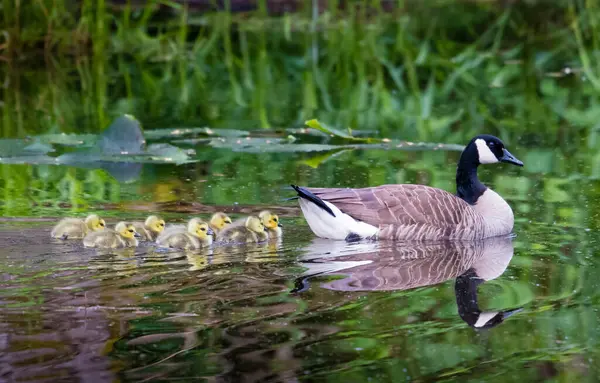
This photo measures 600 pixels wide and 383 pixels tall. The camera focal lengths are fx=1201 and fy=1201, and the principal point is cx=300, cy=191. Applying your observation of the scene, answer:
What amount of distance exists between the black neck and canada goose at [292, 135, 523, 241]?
30 centimetres

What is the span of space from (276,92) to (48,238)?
289 inches

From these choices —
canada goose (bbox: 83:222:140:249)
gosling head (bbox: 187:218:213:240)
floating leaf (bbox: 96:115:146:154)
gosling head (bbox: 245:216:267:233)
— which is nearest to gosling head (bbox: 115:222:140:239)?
→ canada goose (bbox: 83:222:140:249)

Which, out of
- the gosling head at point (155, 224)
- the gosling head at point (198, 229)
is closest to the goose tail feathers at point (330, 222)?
the gosling head at point (198, 229)

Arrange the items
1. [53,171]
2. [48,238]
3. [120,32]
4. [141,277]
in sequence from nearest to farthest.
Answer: [141,277]
[48,238]
[53,171]
[120,32]

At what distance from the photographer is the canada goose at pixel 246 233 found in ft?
24.5

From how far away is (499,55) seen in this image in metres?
17.6

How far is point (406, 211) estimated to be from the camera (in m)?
7.73

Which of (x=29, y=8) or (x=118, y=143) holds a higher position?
(x=29, y=8)

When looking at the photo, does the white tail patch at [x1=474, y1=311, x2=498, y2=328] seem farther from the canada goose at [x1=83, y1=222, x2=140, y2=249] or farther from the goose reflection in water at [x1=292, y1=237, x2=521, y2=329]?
the canada goose at [x1=83, y1=222, x2=140, y2=249]

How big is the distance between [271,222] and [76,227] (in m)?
1.21

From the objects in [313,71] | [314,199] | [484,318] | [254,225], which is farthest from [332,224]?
[313,71]

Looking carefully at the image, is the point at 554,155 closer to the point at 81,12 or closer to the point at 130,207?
the point at 130,207

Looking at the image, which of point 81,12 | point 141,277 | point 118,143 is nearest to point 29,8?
point 81,12

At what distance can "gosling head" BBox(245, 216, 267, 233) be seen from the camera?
24.4 feet
